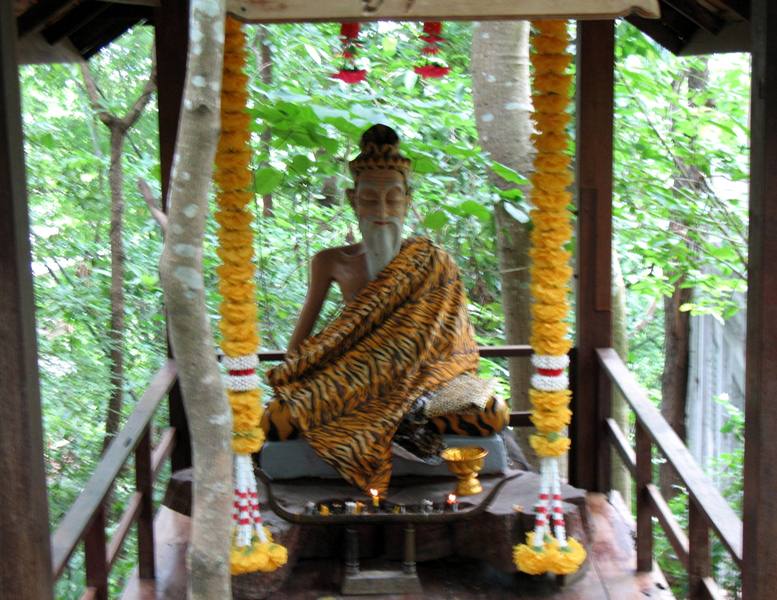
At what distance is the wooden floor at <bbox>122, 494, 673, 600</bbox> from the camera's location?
3.90 metres

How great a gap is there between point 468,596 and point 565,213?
4.77 feet

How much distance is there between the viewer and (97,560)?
3410 millimetres

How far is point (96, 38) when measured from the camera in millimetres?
4465

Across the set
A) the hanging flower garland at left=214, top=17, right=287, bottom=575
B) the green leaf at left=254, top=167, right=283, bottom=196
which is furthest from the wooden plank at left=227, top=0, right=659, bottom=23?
the green leaf at left=254, top=167, right=283, bottom=196

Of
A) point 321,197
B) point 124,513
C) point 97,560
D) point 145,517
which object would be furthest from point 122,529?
point 321,197

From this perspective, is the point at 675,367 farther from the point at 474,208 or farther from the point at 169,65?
the point at 169,65

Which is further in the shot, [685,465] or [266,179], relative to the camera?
[266,179]

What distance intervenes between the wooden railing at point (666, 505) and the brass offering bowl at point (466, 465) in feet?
2.01

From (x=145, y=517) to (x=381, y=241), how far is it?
1472mm

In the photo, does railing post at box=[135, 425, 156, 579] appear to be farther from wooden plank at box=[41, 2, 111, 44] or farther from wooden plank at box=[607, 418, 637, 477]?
wooden plank at box=[607, 418, 637, 477]

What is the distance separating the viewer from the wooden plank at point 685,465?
3.06 metres

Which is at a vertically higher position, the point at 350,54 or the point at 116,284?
the point at 350,54

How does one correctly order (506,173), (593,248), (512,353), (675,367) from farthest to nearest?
(675,367)
(506,173)
(512,353)
(593,248)

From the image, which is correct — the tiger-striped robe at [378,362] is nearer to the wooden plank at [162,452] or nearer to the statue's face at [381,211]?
the statue's face at [381,211]
